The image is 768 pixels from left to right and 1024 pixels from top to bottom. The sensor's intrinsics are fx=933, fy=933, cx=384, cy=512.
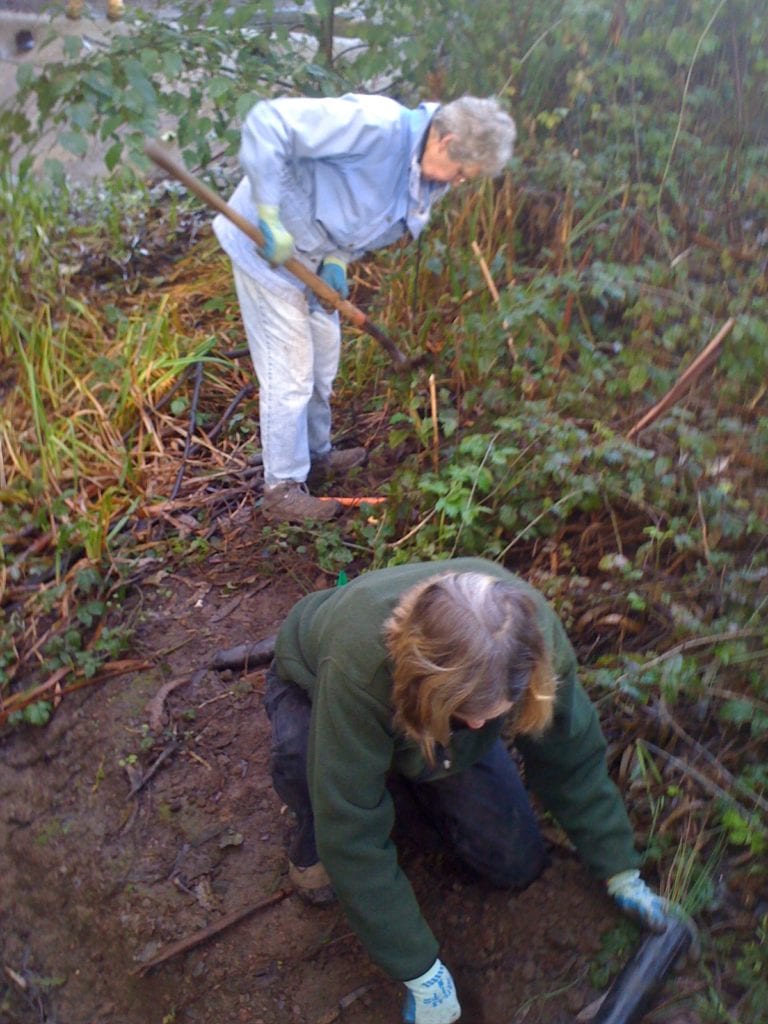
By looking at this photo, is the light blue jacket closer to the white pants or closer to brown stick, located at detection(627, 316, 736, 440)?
the white pants

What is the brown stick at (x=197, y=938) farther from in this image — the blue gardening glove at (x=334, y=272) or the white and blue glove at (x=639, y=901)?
the blue gardening glove at (x=334, y=272)

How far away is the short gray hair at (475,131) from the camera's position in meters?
2.67

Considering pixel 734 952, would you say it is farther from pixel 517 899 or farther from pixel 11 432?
pixel 11 432

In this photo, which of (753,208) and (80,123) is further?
(753,208)

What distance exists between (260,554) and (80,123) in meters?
1.55

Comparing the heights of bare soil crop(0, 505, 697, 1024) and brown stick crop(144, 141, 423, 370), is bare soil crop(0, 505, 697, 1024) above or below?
below

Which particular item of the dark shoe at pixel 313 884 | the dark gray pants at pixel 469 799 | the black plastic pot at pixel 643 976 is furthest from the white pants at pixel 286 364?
the black plastic pot at pixel 643 976

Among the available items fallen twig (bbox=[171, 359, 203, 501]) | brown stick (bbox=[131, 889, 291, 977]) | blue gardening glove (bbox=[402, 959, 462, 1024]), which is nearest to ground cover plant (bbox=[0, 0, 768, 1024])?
fallen twig (bbox=[171, 359, 203, 501])

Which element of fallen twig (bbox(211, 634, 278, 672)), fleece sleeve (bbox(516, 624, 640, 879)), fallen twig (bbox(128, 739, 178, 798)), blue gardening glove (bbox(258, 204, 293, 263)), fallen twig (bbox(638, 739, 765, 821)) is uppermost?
blue gardening glove (bbox(258, 204, 293, 263))

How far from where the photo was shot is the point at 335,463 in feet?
12.1

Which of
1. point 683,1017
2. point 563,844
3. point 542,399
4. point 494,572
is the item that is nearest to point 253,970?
point 563,844

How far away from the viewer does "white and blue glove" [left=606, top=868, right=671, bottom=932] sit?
2.10m

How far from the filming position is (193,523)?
3.51 m

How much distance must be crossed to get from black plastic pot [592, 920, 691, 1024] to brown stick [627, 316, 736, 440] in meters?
1.51
